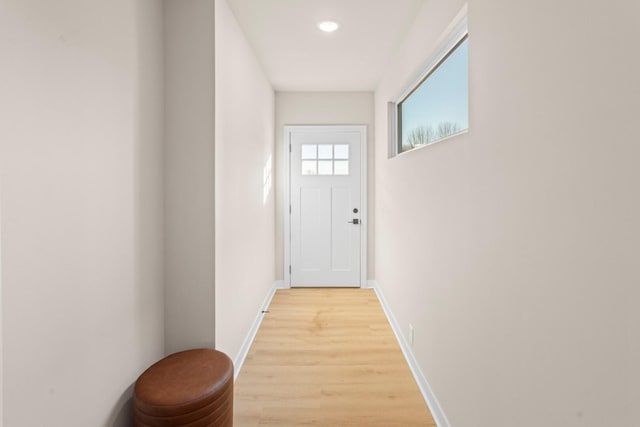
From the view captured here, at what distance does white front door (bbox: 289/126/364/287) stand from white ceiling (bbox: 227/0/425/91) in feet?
2.46

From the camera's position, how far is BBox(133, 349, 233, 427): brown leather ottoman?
142 centimetres

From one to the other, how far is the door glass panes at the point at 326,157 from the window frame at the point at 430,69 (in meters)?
0.98

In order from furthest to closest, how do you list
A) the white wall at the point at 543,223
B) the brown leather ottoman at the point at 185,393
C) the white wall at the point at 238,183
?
the white wall at the point at 238,183, the brown leather ottoman at the point at 185,393, the white wall at the point at 543,223

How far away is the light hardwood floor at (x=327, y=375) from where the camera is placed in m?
1.96

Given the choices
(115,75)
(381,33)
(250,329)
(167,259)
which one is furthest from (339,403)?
(381,33)

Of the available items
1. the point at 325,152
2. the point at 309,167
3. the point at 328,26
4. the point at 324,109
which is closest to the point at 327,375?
the point at 328,26

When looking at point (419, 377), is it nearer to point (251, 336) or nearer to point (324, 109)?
point (251, 336)

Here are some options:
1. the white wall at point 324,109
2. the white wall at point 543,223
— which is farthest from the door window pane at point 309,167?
the white wall at point 543,223

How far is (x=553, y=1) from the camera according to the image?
951 millimetres

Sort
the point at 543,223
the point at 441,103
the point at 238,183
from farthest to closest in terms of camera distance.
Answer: the point at 238,183 → the point at 441,103 → the point at 543,223

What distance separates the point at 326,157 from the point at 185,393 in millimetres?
3364

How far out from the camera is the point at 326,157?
441 cm

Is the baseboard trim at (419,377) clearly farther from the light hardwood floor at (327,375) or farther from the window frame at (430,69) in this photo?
the window frame at (430,69)

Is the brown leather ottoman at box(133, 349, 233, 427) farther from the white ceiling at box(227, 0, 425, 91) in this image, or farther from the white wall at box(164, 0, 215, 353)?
the white ceiling at box(227, 0, 425, 91)
